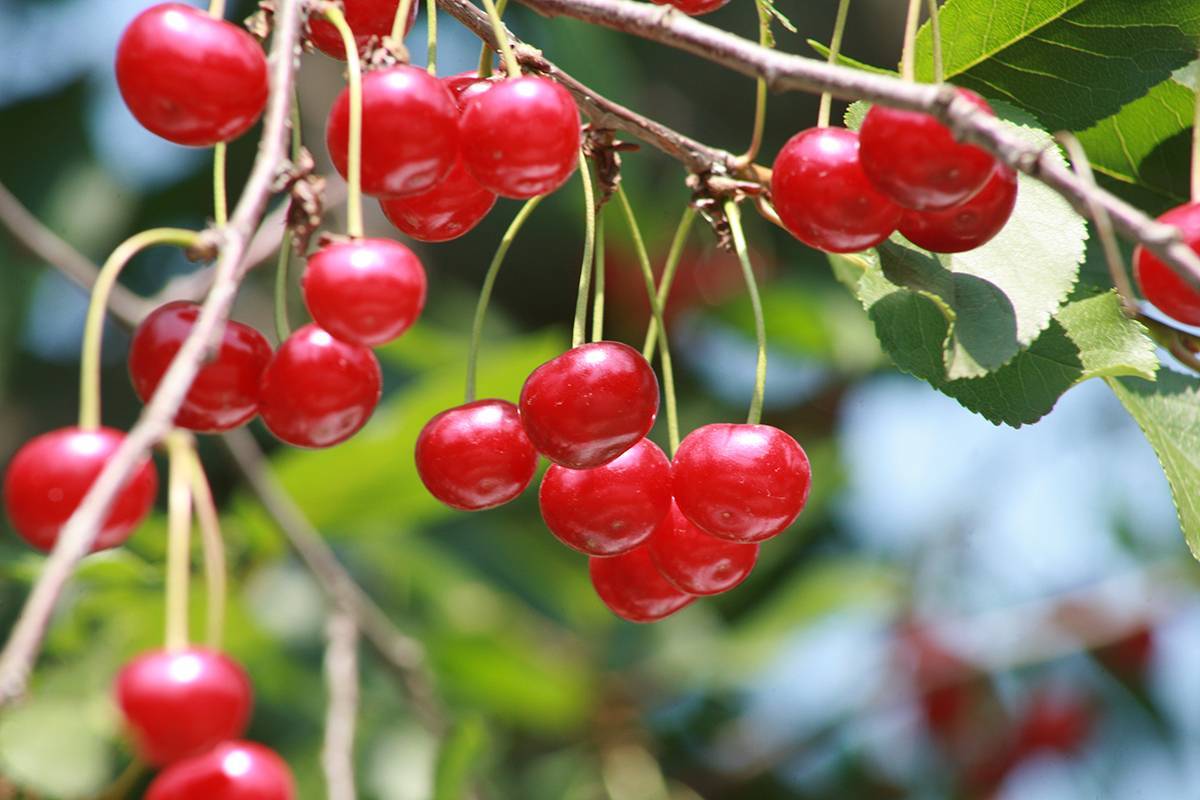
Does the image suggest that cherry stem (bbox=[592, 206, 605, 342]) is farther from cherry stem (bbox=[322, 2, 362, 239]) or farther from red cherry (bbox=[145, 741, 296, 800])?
red cherry (bbox=[145, 741, 296, 800])

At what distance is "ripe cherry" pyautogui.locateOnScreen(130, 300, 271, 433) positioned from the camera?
4.06ft

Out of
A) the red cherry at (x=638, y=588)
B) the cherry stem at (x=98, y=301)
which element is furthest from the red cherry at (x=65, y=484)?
the red cherry at (x=638, y=588)

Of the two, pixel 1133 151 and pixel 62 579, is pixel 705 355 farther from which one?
pixel 62 579

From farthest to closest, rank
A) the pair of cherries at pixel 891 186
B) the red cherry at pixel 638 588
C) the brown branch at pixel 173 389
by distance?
the red cherry at pixel 638 588, the pair of cherries at pixel 891 186, the brown branch at pixel 173 389

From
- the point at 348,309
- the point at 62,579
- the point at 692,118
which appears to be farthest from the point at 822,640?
the point at 62,579

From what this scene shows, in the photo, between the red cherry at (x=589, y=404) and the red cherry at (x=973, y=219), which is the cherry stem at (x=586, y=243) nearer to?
the red cherry at (x=589, y=404)

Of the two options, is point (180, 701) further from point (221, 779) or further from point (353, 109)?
point (353, 109)

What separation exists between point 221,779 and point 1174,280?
1.08 meters

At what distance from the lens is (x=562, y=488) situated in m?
1.44

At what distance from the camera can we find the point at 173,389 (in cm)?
78

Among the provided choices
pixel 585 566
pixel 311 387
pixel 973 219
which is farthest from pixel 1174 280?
pixel 585 566

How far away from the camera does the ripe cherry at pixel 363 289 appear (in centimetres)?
115

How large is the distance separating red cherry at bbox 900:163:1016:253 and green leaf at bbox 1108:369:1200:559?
1.16 feet

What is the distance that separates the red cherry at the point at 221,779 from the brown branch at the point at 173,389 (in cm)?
68
